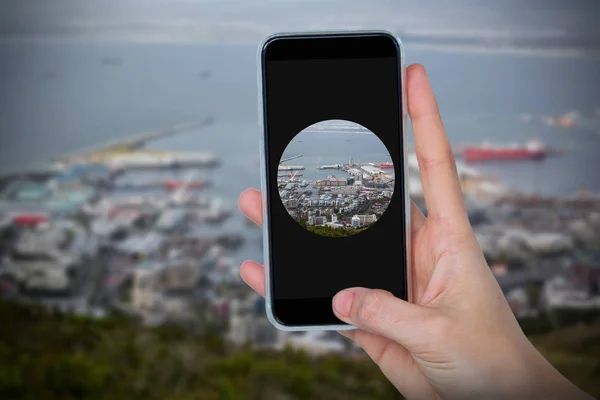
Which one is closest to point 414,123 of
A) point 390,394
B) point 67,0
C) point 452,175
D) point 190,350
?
point 452,175

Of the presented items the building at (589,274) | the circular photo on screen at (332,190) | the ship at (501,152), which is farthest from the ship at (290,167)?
the building at (589,274)

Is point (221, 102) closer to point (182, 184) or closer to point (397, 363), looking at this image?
point (182, 184)

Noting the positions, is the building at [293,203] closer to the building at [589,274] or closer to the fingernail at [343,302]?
the fingernail at [343,302]

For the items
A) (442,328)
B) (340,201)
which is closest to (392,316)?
(442,328)

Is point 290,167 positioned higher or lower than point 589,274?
higher

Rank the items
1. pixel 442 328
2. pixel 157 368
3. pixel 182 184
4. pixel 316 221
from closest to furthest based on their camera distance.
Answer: pixel 442 328 → pixel 316 221 → pixel 157 368 → pixel 182 184

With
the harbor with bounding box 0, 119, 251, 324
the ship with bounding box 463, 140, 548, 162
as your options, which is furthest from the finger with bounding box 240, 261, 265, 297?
the ship with bounding box 463, 140, 548, 162

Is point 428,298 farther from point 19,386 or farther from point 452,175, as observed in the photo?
point 19,386
